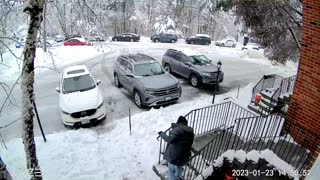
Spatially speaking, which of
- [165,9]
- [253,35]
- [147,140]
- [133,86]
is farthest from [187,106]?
[165,9]

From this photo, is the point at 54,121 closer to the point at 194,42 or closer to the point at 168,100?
the point at 168,100

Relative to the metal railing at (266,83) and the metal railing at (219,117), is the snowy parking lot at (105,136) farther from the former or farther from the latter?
the metal railing at (219,117)

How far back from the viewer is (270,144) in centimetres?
726

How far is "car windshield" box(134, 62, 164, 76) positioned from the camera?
1375 centimetres

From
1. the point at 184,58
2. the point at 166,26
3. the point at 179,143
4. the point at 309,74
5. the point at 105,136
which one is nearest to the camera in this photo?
the point at 179,143

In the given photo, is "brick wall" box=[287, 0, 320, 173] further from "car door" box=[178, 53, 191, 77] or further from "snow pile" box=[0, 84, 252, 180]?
"car door" box=[178, 53, 191, 77]

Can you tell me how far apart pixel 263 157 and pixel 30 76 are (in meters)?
5.05

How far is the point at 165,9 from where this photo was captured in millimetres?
46844

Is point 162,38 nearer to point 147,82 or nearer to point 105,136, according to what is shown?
point 147,82

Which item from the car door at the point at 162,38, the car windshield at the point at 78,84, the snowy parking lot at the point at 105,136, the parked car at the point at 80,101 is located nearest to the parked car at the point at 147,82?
the snowy parking lot at the point at 105,136

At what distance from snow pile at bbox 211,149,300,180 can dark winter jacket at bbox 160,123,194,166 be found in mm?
867

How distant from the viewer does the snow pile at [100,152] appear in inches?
324

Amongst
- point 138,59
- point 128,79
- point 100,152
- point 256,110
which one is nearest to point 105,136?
point 100,152

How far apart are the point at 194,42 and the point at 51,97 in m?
23.4
